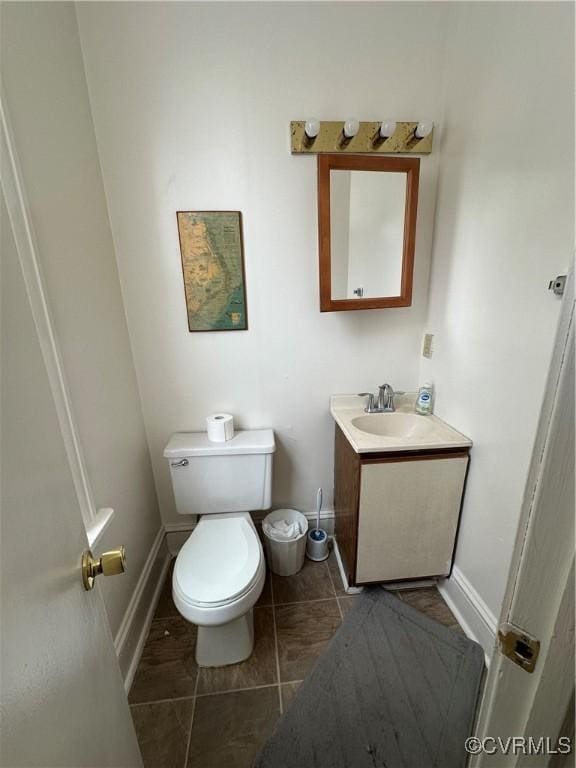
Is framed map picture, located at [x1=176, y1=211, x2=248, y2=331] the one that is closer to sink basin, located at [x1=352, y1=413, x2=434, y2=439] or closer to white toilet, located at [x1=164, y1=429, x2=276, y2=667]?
white toilet, located at [x1=164, y1=429, x2=276, y2=667]

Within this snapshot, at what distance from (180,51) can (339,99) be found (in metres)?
0.65

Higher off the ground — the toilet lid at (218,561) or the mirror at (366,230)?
the mirror at (366,230)

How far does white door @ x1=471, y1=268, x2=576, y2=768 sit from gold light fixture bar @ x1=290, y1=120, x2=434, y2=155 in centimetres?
131

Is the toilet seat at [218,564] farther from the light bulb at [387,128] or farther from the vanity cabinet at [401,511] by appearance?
the light bulb at [387,128]

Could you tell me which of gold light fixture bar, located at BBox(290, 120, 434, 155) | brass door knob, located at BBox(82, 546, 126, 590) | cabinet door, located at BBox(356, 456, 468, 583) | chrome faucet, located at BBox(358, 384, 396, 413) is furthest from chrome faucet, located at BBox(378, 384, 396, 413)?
brass door knob, located at BBox(82, 546, 126, 590)

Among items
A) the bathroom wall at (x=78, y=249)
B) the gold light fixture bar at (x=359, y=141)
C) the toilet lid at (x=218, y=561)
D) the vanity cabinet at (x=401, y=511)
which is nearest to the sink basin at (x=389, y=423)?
the vanity cabinet at (x=401, y=511)

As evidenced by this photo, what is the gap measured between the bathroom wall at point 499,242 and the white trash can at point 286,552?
0.73 m

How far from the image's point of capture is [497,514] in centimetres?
117

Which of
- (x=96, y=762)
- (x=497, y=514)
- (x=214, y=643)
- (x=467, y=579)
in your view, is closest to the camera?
(x=96, y=762)

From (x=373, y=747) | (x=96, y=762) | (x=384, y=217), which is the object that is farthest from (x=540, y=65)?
(x=373, y=747)

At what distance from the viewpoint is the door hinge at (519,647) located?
387mm

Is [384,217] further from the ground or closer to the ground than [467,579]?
further from the ground

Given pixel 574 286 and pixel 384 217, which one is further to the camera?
pixel 384 217

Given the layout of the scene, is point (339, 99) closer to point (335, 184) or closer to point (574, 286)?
point (335, 184)
